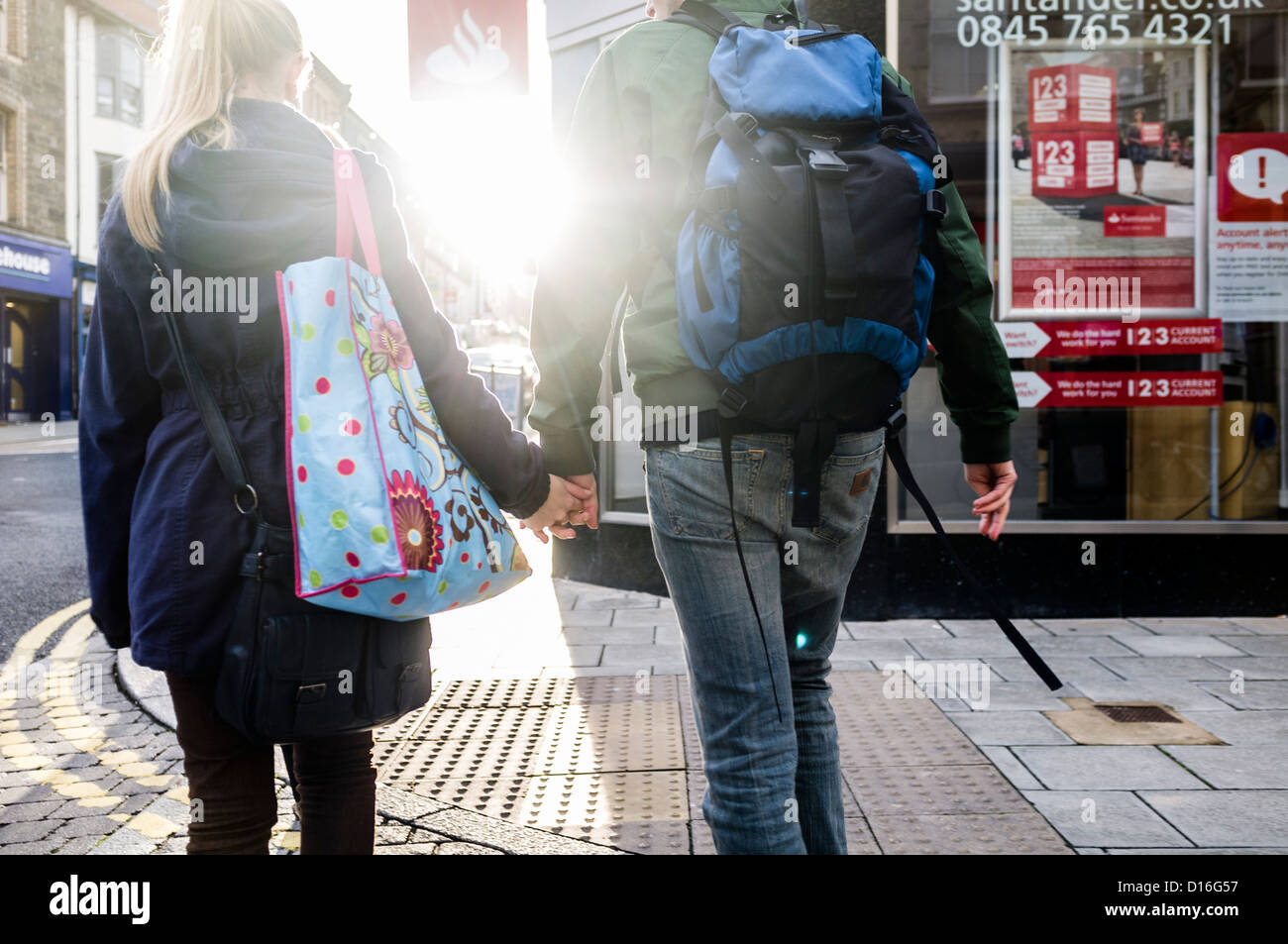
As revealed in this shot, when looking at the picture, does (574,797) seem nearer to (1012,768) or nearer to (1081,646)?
(1012,768)

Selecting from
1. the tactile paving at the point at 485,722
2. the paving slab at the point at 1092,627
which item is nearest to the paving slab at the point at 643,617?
the tactile paving at the point at 485,722

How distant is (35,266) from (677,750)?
2250cm

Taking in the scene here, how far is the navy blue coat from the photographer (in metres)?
1.70

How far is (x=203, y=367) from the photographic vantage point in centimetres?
173

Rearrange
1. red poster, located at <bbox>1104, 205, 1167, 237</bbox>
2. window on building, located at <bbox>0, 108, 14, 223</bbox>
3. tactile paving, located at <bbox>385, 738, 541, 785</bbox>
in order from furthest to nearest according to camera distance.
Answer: window on building, located at <bbox>0, 108, 14, 223</bbox>
red poster, located at <bbox>1104, 205, 1167, 237</bbox>
tactile paving, located at <bbox>385, 738, 541, 785</bbox>

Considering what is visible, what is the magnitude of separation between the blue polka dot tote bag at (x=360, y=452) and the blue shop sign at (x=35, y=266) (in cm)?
2268

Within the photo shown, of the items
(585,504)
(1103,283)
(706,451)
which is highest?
(1103,283)

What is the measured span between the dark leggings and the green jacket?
66 cm

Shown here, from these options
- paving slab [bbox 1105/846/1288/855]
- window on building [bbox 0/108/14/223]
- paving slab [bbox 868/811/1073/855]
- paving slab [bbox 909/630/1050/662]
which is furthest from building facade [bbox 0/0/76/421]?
paving slab [bbox 1105/846/1288/855]

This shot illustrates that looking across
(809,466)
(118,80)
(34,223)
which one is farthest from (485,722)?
(118,80)

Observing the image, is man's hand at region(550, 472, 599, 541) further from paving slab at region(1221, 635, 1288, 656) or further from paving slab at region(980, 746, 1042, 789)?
paving slab at region(1221, 635, 1288, 656)

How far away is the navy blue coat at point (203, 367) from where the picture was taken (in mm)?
1696

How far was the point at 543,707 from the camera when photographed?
434cm

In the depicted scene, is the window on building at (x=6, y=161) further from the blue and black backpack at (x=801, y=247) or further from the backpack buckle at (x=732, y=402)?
the backpack buckle at (x=732, y=402)
